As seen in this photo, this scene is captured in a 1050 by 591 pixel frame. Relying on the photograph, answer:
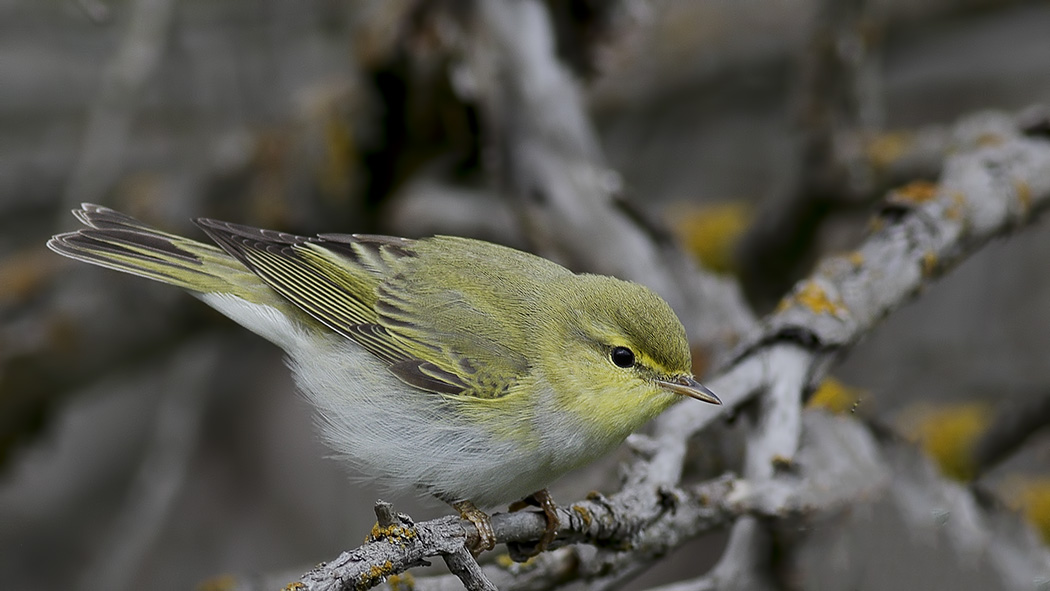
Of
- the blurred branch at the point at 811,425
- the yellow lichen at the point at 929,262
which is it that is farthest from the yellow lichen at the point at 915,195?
the yellow lichen at the point at 929,262

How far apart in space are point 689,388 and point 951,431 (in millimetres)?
2208

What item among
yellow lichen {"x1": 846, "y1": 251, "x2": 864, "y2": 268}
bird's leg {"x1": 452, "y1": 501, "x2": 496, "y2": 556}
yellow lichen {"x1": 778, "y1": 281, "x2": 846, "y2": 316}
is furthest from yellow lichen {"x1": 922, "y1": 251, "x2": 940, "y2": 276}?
bird's leg {"x1": 452, "y1": 501, "x2": 496, "y2": 556}

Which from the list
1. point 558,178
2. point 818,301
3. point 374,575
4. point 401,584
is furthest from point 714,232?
point 374,575

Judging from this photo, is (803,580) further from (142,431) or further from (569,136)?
(142,431)

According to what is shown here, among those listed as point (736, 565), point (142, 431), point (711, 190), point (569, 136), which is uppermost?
point (711, 190)

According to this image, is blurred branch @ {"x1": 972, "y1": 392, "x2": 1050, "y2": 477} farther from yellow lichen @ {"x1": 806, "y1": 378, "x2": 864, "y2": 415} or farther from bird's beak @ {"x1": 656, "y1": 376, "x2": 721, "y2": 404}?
bird's beak @ {"x1": 656, "y1": 376, "x2": 721, "y2": 404}

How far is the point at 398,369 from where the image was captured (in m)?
2.96

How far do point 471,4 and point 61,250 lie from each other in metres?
1.95

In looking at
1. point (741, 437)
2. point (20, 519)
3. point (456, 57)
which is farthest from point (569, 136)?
point (20, 519)

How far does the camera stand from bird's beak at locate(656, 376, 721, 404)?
2691 millimetres

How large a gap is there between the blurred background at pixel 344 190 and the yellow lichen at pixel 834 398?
3 centimetres

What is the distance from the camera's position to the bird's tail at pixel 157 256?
3324mm

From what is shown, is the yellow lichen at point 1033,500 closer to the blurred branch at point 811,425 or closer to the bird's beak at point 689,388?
the blurred branch at point 811,425

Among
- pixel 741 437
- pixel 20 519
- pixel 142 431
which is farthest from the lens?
pixel 142 431
